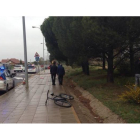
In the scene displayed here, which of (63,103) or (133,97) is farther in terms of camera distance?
(63,103)

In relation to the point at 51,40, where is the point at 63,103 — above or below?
below

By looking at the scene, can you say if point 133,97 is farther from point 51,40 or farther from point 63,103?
point 51,40

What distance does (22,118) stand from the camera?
5.80 meters

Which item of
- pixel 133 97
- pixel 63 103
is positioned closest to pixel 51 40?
pixel 63 103

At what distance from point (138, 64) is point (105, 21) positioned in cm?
276

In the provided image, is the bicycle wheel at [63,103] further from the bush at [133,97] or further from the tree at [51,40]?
the tree at [51,40]

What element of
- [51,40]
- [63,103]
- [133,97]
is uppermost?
[51,40]

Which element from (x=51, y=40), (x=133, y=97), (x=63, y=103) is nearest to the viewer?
(x=133, y=97)

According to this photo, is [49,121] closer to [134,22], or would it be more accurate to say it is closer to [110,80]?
[134,22]

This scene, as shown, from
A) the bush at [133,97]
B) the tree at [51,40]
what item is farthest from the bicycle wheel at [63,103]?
the tree at [51,40]

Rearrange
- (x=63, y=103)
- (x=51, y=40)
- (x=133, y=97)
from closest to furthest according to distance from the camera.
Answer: (x=133, y=97) < (x=63, y=103) < (x=51, y=40)

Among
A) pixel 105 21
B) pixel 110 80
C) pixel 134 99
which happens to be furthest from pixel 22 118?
pixel 110 80

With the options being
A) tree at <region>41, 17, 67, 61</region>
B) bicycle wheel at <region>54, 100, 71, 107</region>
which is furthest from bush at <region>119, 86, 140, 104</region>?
tree at <region>41, 17, 67, 61</region>

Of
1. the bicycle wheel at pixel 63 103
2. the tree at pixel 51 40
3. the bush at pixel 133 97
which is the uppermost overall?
the tree at pixel 51 40
